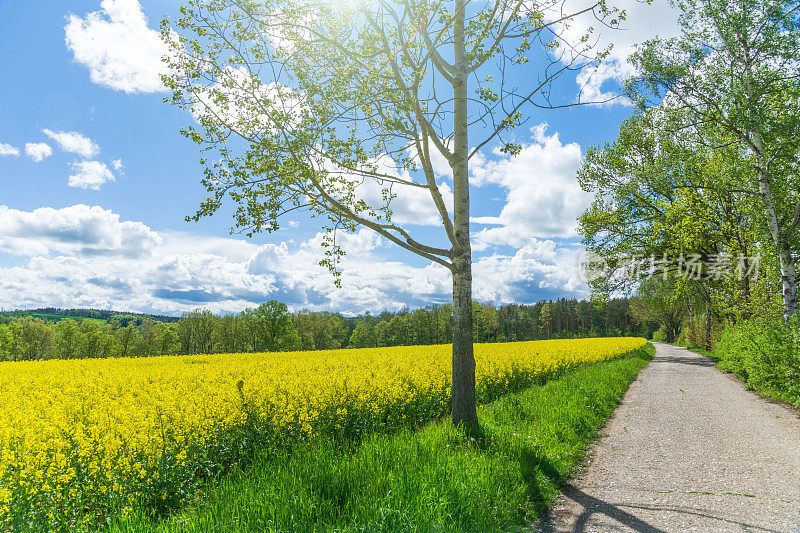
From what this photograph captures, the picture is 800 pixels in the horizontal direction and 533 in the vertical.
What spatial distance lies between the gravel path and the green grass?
434mm

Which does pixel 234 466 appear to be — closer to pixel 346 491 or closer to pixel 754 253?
pixel 346 491

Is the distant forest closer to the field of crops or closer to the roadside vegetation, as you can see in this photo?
the roadside vegetation

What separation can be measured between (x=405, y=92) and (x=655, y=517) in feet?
21.8

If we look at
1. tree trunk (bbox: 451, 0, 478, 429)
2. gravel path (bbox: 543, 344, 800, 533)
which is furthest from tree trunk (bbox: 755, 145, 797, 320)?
tree trunk (bbox: 451, 0, 478, 429)

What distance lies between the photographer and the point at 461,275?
6547 mm

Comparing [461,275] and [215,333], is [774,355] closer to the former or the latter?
[461,275]

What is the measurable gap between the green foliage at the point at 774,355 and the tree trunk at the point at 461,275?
812cm

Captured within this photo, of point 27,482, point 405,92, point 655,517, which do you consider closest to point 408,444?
point 655,517

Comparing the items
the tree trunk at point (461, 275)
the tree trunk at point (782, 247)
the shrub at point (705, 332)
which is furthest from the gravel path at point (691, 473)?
the shrub at point (705, 332)

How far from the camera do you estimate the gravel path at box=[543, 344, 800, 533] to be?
13.4 ft

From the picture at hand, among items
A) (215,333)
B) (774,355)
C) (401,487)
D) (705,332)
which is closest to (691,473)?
(401,487)

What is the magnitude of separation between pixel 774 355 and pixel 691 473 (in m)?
7.74

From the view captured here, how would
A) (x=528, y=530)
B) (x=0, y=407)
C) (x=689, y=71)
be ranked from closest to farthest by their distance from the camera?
1. (x=528, y=530)
2. (x=0, y=407)
3. (x=689, y=71)

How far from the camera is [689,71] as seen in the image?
13.0 meters
